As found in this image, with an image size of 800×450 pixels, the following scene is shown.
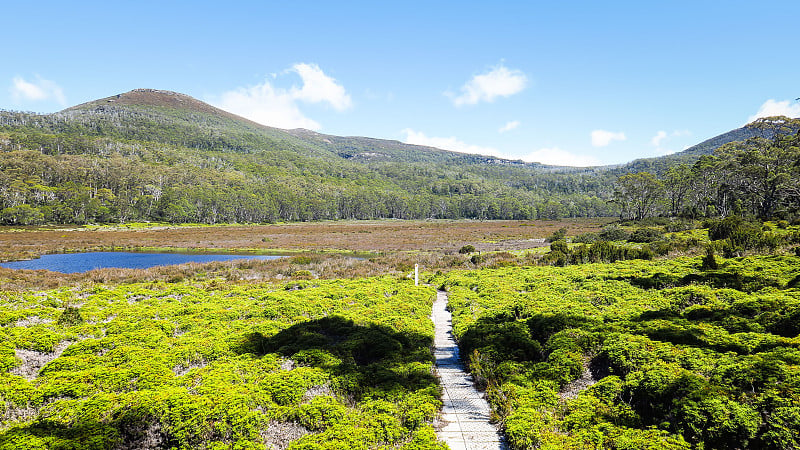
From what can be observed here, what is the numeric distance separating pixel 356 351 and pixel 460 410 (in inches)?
140

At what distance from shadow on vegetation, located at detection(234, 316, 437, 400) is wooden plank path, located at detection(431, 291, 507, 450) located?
18.9 inches

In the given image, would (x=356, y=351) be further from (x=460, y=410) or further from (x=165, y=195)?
(x=165, y=195)

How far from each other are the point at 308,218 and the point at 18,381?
147891 millimetres

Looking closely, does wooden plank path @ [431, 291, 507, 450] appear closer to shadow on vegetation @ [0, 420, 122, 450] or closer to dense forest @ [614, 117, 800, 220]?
A: shadow on vegetation @ [0, 420, 122, 450]

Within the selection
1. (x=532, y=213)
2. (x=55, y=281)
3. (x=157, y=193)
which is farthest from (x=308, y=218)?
(x=55, y=281)

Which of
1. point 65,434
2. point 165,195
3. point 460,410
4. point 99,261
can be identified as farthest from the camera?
point 165,195

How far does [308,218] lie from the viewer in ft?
497

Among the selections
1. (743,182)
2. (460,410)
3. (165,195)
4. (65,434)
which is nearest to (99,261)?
(65,434)

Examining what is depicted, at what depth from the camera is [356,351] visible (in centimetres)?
990

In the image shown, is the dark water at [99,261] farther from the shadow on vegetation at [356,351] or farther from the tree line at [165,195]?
the tree line at [165,195]

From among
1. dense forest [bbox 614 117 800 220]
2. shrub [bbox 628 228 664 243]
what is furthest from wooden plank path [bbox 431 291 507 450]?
dense forest [bbox 614 117 800 220]

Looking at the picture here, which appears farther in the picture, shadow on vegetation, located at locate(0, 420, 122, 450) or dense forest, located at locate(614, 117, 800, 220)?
dense forest, located at locate(614, 117, 800, 220)

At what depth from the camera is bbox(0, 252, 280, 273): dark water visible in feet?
110

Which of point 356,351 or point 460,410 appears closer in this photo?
point 460,410
